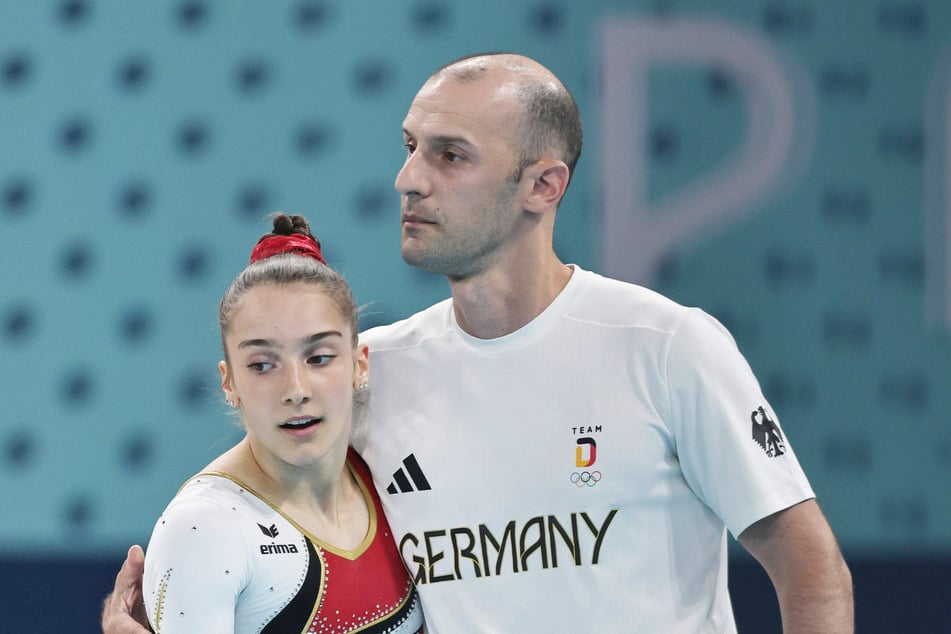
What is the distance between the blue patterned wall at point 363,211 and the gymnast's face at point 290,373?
213cm

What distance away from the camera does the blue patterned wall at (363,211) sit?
4.58 meters

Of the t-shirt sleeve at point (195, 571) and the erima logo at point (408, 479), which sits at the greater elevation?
the erima logo at point (408, 479)

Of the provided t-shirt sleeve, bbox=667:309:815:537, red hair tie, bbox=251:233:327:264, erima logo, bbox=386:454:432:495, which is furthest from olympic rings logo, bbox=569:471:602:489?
red hair tie, bbox=251:233:327:264

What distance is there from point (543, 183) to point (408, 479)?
0.70 meters

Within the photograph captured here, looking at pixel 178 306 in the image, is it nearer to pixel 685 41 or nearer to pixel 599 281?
pixel 685 41

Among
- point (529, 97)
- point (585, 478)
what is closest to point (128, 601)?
point (585, 478)

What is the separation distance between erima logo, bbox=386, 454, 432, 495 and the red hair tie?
469 mm

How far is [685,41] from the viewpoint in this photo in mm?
4629

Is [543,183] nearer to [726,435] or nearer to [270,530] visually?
[726,435]

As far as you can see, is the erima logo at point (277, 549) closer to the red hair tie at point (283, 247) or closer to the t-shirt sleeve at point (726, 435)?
the red hair tie at point (283, 247)

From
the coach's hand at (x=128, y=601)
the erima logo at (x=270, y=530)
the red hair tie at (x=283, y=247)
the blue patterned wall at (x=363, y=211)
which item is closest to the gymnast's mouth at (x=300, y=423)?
the erima logo at (x=270, y=530)

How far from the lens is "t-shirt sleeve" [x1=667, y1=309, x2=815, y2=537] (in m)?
2.29

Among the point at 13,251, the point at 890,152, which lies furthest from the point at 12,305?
the point at 890,152

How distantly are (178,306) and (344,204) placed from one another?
75 cm
